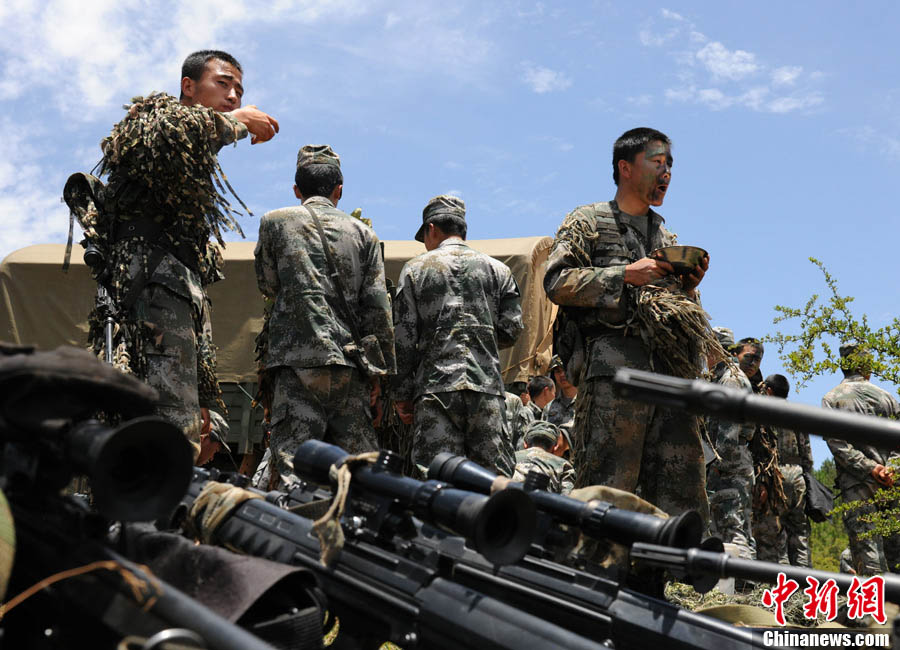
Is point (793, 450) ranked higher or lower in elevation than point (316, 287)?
lower

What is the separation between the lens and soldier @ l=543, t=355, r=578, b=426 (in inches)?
467

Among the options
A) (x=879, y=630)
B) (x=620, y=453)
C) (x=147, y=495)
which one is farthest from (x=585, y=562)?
(x=620, y=453)

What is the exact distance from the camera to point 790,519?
12.1m

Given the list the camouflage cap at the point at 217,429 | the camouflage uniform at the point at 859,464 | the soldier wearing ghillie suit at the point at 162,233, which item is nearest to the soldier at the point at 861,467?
the camouflage uniform at the point at 859,464

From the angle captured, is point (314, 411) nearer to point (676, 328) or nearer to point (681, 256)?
point (676, 328)

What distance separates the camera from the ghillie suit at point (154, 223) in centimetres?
506

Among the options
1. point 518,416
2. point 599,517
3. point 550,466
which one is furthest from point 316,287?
point 518,416

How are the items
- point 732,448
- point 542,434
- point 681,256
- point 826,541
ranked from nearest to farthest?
point 681,256
point 542,434
point 732,448
point 826,541

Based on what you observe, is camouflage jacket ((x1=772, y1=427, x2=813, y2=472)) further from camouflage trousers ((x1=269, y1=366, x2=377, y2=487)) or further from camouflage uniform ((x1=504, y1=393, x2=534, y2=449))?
camouflage trousers ((x1=269, y1=366, x2=377, y2=487))

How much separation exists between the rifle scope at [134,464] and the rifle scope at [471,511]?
2.24ft

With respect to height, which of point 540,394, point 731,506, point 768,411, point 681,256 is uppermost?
point 681,256

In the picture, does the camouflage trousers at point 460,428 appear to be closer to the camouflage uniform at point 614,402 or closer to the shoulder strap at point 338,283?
the camouflage uniform at point 614,402

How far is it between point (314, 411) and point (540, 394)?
19.5ft

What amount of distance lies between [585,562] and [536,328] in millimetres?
9556
